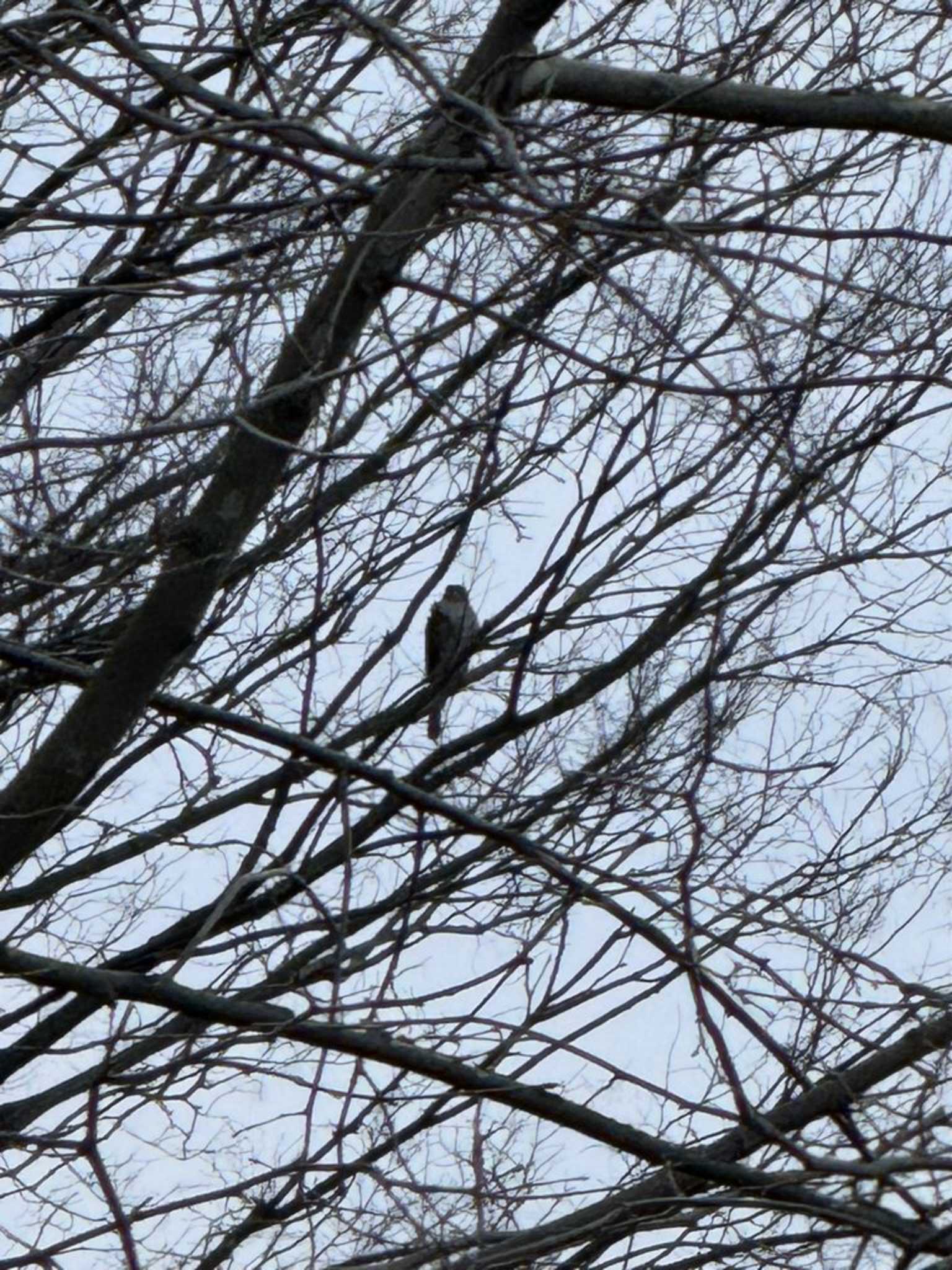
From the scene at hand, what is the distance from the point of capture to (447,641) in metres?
4.94

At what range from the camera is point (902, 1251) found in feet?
7.59

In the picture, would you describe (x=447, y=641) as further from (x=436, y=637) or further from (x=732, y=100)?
(x=732, y=100)

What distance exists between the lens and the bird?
4.48 m

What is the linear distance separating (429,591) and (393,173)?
1.46 metres

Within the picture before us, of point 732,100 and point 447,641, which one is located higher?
point 447,641

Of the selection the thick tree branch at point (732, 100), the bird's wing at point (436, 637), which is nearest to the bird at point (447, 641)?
the bird's wing at point (436, 637)

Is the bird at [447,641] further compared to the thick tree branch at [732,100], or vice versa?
the bird at [447,641]

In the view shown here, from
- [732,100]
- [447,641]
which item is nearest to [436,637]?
[447,641]

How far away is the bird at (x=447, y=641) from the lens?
177 inches

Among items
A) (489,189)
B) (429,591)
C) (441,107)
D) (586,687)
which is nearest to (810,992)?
(586,687)

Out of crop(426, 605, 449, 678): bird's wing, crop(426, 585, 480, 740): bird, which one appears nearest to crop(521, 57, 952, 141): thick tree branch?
crop(426, 585, 480, 740): bird

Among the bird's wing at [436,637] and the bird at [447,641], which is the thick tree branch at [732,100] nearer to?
the bird at [447,641]

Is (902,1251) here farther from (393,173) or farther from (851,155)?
(851,155)

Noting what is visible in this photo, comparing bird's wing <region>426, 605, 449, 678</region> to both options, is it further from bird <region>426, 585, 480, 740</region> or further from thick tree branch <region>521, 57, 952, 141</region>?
thick tree branch <region>521, 57, 952, 141</region>
